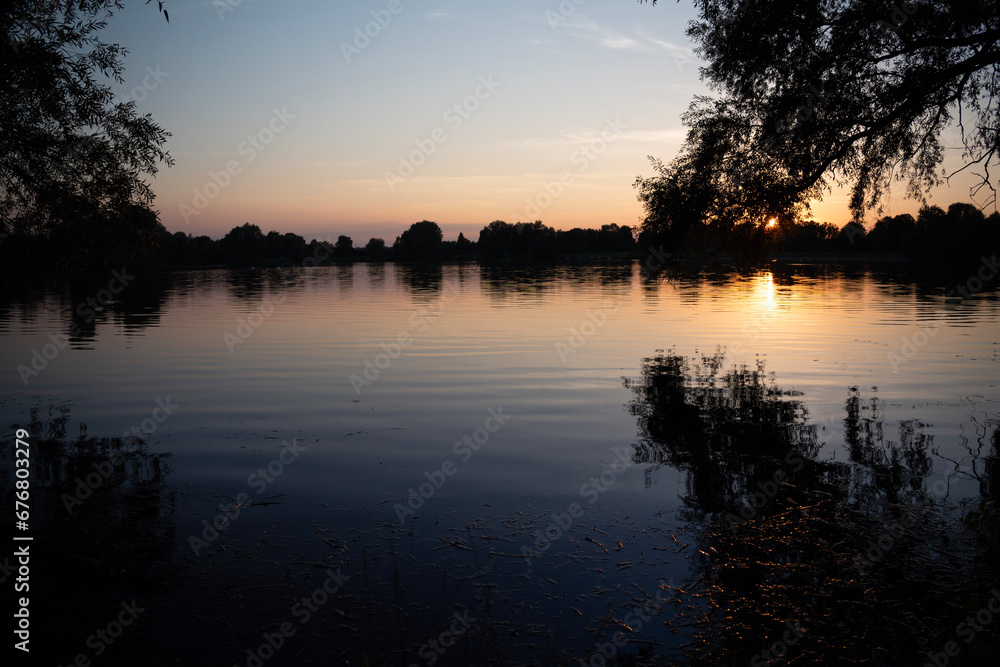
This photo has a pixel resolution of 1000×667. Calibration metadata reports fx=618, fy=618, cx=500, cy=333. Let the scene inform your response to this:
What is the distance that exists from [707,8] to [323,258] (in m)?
188

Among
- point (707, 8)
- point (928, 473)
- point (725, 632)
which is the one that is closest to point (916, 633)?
point (725, 632)

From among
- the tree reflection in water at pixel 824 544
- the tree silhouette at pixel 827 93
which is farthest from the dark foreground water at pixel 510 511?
the tree silhouette at pixel 827 93

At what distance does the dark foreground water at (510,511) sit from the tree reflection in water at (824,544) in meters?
0.04

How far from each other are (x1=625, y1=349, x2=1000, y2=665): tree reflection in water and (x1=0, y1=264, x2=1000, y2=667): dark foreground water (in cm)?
4

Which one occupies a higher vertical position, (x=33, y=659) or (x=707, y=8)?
(x=707, y=8)

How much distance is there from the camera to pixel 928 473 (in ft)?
31.1

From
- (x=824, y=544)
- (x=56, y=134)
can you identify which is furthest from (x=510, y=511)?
(x=56, y=134)

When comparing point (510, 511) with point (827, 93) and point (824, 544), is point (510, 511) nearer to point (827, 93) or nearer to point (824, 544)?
point (824, 544)

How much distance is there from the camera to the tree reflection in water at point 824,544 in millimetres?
5379

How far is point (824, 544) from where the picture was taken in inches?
277

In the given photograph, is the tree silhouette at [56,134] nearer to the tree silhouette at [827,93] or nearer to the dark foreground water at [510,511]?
the dark foreground water at [510,511]

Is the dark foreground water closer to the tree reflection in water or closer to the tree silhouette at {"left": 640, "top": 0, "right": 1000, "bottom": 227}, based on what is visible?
the tree reflection in water

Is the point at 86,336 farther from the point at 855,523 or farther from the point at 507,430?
the point at 855,523

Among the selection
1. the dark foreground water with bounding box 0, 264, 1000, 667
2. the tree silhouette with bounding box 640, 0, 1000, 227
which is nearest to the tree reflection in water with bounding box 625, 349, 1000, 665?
the dark foreground water with bounding box 0, 264, 1000, 667
